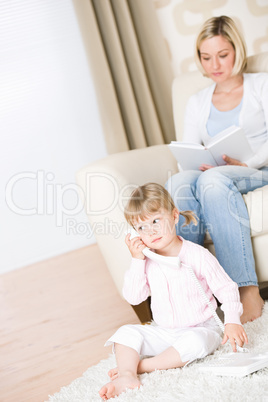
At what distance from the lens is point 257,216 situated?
179cm

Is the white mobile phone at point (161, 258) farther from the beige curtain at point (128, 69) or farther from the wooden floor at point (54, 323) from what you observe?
the beige curtain at point (128, 69)

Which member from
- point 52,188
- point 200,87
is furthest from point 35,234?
point 200,87

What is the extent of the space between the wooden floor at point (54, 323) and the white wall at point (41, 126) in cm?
35

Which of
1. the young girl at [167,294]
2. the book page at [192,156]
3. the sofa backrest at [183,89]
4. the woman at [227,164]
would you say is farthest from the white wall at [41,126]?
the young girl at [167,294]

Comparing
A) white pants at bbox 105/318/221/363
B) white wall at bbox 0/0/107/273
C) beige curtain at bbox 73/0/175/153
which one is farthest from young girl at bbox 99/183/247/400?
white wall at bbox 0/0/107/273

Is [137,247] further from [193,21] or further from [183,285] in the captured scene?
[193,21]

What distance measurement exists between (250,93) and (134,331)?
1.15 m

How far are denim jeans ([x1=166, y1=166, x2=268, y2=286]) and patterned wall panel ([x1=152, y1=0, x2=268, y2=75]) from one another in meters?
2.21

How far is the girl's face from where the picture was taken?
1598 millimetres

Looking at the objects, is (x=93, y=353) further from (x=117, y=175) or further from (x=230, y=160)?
(x=230, y=160)

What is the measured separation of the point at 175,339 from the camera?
1.58m

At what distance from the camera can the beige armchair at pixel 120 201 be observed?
1828 mm

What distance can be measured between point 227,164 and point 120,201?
481 millimetres

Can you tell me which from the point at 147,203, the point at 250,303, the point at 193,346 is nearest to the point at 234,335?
the point at 193,346
